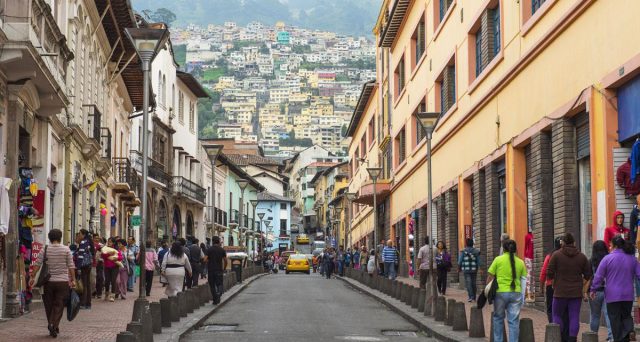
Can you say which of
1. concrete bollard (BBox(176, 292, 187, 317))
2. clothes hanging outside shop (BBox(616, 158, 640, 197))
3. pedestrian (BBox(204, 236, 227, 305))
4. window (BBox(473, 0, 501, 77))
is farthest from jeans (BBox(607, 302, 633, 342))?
pedestrian (BBox(204, 236, 227, 305))

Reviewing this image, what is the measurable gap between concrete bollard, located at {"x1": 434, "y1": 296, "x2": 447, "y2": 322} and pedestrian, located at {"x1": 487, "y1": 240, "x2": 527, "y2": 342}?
4.98 metres

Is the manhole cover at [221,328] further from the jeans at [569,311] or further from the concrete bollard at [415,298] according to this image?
the jeans at [569,311]

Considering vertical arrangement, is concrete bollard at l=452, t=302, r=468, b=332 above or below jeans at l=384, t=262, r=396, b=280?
below

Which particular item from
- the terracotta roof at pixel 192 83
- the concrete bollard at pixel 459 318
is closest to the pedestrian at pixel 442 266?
the concrete bollard at pixel 459 318

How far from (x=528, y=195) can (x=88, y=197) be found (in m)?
14.6

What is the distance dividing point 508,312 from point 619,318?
1603 mm

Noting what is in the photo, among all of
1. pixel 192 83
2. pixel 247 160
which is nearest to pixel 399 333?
pixel 192 83

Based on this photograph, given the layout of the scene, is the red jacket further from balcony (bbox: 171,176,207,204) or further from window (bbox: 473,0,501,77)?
balcony (bbox: 171,176,207,204)

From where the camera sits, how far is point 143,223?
58.4 ft

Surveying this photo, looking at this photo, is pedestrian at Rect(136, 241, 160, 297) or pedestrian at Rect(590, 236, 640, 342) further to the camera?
pedestrian at Rect(136, 241, 160, 297)

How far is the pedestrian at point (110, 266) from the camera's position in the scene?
1036 inches

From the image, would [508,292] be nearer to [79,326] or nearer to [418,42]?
[79,326]

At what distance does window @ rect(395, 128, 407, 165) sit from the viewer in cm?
4700

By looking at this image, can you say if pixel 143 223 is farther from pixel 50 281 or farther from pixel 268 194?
pixel 268 194
